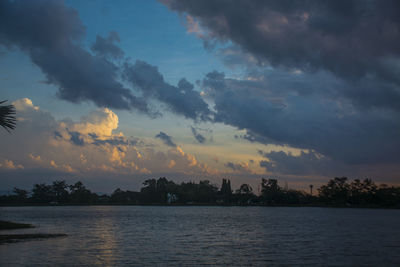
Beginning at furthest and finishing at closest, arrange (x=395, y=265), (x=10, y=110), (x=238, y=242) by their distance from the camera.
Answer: (x=238, y=242) < (x=10, y=110) < (x=395, y=265)

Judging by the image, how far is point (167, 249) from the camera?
43.5 metres

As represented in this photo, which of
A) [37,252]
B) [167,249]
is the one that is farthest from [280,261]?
[37,252]

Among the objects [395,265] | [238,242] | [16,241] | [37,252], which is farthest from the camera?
[238,242]

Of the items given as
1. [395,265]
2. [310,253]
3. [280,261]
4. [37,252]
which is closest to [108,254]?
[37,252]

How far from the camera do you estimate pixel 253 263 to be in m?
34.9

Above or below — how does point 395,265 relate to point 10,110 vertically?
below

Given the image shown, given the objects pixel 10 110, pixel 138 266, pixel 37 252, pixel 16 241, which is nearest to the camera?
pixel 138 266

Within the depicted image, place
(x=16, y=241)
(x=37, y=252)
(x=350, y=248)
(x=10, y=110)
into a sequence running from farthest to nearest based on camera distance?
(x=350, y=248), (x=16, y=241), (x=10, y=110), (x=37, y=252)

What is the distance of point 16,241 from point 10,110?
16354 millimetres

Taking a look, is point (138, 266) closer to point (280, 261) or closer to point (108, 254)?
point (108, 254)

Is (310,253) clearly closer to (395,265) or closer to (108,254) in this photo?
(395,265)

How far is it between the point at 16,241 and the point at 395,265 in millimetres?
43048

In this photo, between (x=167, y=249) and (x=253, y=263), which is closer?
(x=253, y=263)

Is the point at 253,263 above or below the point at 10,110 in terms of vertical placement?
below
